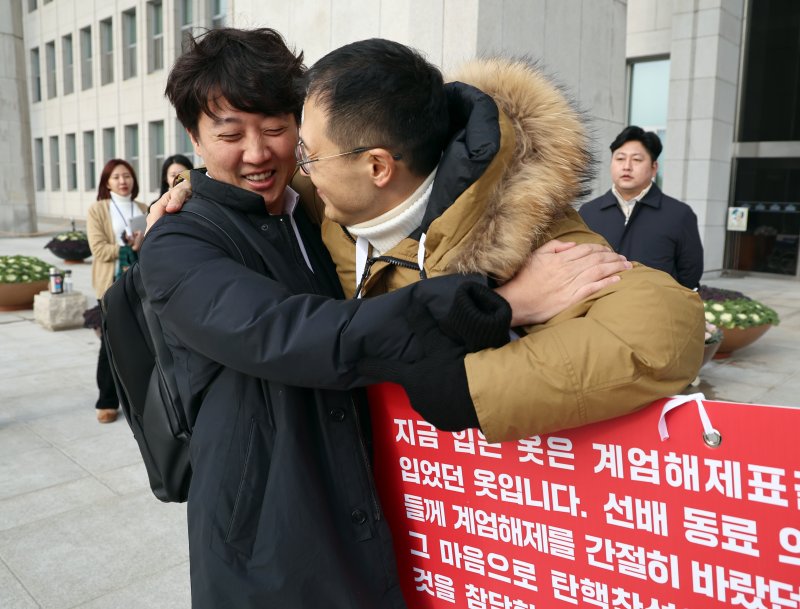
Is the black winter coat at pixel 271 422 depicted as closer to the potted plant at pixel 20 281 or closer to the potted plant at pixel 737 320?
the potted plant at pixel 737 320

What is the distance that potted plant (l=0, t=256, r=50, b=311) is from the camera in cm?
1002

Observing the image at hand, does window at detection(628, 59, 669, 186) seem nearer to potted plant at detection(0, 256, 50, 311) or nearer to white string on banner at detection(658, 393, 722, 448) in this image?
potted plant at detection(0, 256, 50, 311)

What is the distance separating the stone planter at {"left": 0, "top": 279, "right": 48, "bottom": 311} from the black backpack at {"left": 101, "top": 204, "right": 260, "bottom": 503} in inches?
367

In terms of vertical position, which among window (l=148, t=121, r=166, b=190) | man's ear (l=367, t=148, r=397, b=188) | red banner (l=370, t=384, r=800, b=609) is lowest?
red banner (l=370, t=384, r=800, b=609)

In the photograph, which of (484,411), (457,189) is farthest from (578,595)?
(457,189)

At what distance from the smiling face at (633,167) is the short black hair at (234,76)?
11.8 ft

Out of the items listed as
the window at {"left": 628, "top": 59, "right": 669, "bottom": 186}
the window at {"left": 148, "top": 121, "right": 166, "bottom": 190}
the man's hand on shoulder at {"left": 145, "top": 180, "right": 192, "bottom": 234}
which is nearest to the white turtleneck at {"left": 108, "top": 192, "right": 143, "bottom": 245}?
the man's hand on shoulder at {"left": 145, "top": 180, "right": 192, "bottom": 234}

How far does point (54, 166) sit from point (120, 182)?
2809cm

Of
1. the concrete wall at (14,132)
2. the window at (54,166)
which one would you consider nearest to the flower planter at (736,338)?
the concrete wall at (14,132)

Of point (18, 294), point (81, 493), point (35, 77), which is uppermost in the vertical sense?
point (35, 77)

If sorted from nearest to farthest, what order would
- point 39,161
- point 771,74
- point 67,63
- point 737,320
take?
1. point 737,320
2. point 771,74
3. point 67,63
4. point 39,161

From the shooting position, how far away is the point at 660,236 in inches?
194

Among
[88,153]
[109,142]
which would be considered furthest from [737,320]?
[88,153]

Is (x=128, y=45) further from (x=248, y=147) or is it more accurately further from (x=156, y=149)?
(x=248, y=147)
